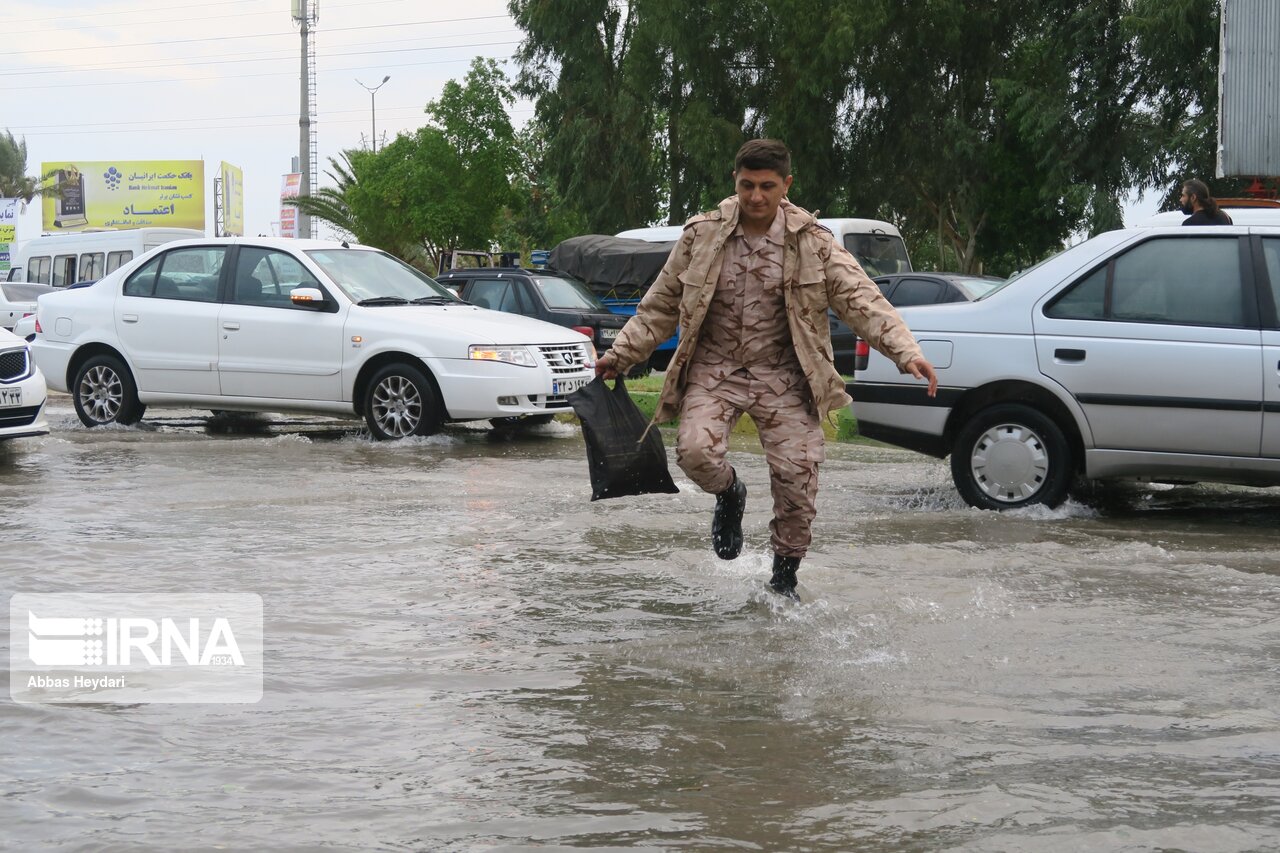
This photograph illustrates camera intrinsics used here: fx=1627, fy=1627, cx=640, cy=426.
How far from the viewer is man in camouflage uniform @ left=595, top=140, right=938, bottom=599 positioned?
602cm

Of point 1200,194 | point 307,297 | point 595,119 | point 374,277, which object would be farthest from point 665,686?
point 595,119

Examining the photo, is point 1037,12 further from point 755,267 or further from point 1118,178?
point 755,267

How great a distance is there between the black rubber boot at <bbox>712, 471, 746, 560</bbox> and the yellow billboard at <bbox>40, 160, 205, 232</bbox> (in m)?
88.6

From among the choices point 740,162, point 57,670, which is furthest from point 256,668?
point 740,162

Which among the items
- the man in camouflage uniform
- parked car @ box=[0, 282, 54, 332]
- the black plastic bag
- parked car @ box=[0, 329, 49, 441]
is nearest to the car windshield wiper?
parked car @ box=[0, 329, 49, 441]

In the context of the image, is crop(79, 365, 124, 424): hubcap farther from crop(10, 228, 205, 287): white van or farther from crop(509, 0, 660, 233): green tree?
crop(509, 0, 660, 233): green tree

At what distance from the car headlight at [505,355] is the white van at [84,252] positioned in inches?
843

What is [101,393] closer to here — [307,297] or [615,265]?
[307,297]

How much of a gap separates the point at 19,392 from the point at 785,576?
22.4 feet

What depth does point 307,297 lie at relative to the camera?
12.9m

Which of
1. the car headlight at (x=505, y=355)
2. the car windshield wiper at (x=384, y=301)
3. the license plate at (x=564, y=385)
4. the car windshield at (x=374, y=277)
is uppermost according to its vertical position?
the car windshield at (x=374, y=277)

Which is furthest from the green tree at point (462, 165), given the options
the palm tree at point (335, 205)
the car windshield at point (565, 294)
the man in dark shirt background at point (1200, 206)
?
the man in dark shirt background at point (1200, 206)

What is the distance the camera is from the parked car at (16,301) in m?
27.4

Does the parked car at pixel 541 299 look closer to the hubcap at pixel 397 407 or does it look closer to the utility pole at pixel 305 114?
the hubcap at pixel 397 407
